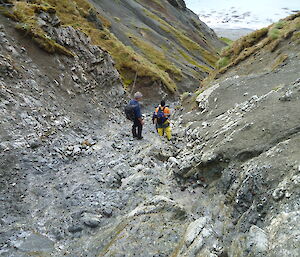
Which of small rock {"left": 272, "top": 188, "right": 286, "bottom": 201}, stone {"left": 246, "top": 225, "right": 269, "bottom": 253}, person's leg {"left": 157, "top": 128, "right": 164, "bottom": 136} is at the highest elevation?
small rock {"left": 272, "top": 188, "right": 286, "bottom": 201}

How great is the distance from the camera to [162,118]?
17.4 meters

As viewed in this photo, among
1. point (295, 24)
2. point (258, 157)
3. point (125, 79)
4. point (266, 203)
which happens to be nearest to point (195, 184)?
point (258, 157)

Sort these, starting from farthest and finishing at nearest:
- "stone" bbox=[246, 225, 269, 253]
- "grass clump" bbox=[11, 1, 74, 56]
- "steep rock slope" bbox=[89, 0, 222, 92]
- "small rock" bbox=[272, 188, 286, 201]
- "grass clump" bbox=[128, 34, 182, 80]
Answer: "steep rock slope" bbox=[89, 0, 222, 92] < "grass clump" bbox=[128, 34, 182, 80] < "grass clump" bbox=[11, 1, 74, 56] < "small rock" bbox=[272, 188, 286, 201] < "stone" bbox=[246, 225, 269, 253]

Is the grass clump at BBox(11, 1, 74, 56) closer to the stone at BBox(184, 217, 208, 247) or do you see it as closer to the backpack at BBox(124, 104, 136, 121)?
the backpack at BBox(124, 104, 136, 121)

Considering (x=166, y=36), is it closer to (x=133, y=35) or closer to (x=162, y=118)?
(x=133, y=35)

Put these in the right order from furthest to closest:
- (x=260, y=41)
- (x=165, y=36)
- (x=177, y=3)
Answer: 1. (x=177, y=3)
2. (x=165, y=36)
3. (x=260, y=41)

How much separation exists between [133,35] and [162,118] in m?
49.9

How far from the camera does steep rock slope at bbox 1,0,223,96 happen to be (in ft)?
82.0

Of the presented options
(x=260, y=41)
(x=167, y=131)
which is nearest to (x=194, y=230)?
(x=167, y=131)

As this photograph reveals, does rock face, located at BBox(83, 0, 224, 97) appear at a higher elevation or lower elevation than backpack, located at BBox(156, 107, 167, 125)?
lower

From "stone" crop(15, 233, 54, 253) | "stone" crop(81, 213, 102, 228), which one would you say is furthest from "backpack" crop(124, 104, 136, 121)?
"stone" crop(15, 233, 54, 253)

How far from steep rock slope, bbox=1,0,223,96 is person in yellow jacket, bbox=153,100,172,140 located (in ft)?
38.6

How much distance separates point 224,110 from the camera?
1659cm

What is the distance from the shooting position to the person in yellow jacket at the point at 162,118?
673 inches
